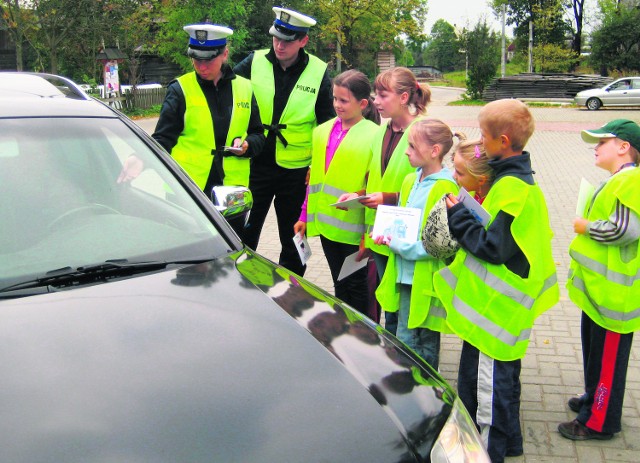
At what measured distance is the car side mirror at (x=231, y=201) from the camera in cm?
335

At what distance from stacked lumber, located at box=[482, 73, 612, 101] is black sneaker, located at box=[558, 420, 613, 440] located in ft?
118

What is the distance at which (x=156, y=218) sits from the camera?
2957mm

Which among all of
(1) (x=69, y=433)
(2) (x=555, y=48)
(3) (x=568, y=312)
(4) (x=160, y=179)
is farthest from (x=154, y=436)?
(2) (x=555, y=48)

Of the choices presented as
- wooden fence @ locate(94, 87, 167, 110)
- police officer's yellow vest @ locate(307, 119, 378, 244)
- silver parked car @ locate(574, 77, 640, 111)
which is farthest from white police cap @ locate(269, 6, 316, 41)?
silver parked car @ locate(574, 77, 640, 111)

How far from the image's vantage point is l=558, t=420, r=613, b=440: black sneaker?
3.62 meters

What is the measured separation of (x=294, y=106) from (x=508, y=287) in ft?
7.74

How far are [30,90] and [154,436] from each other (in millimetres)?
2151

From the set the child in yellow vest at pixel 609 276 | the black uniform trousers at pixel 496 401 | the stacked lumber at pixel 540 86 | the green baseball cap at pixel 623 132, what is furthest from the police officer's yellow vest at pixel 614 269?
the stacked lumber at pixel 540 86

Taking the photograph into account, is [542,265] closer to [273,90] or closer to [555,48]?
[273,90]

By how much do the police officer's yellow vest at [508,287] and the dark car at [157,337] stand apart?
32.0 inches

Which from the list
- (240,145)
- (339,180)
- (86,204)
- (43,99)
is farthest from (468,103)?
(86,204)

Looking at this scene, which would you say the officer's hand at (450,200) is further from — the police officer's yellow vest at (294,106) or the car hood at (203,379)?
the police officer's yellow vest at (294,106)

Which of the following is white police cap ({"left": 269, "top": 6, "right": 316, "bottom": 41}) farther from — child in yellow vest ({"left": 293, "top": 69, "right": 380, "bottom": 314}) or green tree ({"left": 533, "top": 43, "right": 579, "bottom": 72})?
green tree ({"left": 533, "top": 43, "right": 579, "bottom": 72})

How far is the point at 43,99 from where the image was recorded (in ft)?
10.5
